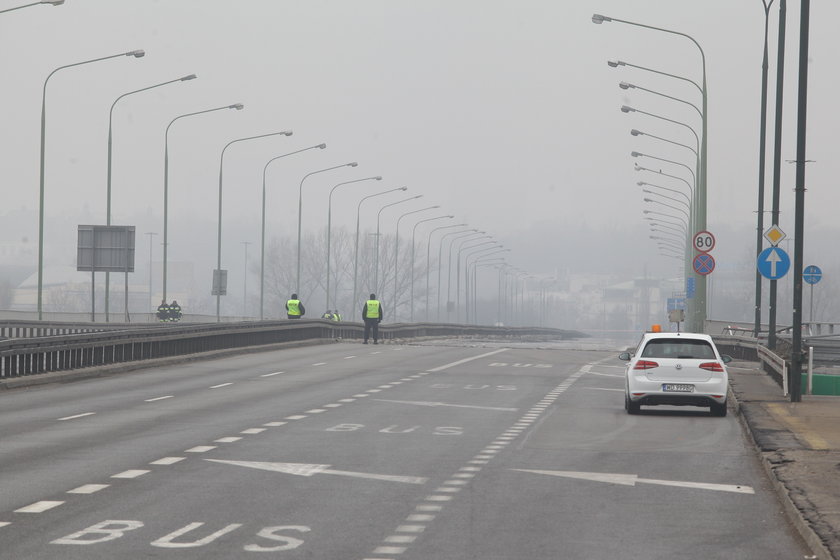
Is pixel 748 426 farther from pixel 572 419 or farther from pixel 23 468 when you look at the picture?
pixel 23 468

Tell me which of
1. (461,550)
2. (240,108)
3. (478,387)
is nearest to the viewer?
(461,550)

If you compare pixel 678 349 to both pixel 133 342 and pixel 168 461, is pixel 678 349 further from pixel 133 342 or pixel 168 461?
pixel 133 342

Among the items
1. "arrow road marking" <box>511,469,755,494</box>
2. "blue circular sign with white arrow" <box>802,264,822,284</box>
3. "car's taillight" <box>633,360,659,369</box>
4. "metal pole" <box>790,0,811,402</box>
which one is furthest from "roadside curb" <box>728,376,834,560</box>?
"blue circular sign with white arrow" <box>802,264,822,284</box>

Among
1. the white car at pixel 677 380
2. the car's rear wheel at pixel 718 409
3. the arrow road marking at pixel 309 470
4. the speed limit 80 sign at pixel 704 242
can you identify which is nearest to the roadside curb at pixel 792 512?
the arrow road marking at pixel 309 470

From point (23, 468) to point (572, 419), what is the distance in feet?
31.0

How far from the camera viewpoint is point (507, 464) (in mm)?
15156

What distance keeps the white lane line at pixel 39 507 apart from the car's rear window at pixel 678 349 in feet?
45.3

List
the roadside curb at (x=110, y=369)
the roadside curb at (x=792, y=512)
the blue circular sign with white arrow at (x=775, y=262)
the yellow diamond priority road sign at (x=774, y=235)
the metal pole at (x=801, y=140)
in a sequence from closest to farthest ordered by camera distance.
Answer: the roadside curb at (x=792, y=512) → the metal pole at (x=801, y=140) → the roadside curb at (x=110, y=369) → the blue circular sign with white arrow at (x=775, y=262) → the yellow diamond priority road sign at (x=774, y=235)

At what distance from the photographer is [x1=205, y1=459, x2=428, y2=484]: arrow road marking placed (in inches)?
536

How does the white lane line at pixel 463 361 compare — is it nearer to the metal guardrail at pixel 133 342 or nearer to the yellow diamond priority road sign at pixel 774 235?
the metal guardrail at pixel 133 342

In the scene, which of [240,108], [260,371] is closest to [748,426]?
[260,371]

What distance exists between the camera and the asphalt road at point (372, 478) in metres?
10.0

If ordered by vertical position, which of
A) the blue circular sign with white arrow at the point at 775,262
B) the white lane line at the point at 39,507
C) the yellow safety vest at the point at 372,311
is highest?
the blue circular sign with white arrow at the point at 775,262

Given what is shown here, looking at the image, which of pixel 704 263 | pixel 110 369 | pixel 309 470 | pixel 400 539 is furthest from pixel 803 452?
pixel 704 263
